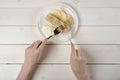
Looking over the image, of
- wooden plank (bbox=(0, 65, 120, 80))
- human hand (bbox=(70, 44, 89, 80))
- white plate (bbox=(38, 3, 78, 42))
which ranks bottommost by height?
wooden plank (bbox=(0, 65, 120, 80))

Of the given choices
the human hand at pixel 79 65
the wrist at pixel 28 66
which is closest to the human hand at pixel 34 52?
the wrist at pixel 28 66

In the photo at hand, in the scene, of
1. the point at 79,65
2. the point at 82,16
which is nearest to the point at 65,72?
the point at 79,65

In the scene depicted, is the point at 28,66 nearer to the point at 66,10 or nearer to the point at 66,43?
the point at 66,43

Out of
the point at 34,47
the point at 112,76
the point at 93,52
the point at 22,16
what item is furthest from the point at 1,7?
the point at 112,76

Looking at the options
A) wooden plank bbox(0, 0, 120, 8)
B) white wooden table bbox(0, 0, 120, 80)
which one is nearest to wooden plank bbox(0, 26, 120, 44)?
white wooden table bbox(0, 0, 120, 80)

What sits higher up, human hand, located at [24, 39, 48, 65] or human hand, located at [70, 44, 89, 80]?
human hand, located at [24, 39, 48, 65]

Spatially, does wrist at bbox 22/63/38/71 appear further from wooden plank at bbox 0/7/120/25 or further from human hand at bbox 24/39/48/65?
wooden plank at bbox 0/7/120/25

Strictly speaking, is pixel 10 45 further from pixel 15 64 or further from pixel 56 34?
pixel 56 34

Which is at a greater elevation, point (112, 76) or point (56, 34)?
point (56, 34)
